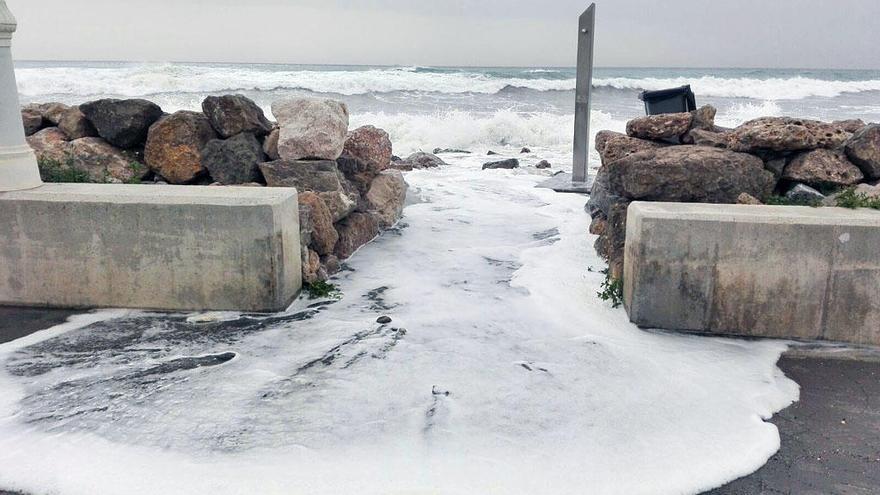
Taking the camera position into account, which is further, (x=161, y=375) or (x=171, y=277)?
(x=171, y=277)

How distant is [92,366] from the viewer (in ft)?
12.5

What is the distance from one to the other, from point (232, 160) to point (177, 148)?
0.54 metres

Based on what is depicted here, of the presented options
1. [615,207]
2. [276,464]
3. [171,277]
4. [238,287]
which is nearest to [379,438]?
[276,464]

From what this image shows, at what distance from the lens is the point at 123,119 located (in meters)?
6.11

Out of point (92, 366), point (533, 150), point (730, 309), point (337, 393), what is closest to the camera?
point (337, 393)

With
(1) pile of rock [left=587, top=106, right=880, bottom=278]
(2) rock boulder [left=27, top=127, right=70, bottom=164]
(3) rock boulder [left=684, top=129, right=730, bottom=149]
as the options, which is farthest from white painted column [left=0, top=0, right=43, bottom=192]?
(3) rock boulder [left=684, top=129, right=730, bottom=149]

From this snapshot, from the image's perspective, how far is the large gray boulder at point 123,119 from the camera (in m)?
Result: 6.12

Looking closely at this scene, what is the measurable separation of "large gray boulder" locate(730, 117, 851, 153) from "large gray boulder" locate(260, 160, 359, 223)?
3596 millimetres

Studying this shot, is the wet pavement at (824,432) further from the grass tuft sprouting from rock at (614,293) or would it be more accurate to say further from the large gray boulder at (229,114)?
the large gray boulder at (229,114)

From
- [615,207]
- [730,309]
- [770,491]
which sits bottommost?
[770,491]

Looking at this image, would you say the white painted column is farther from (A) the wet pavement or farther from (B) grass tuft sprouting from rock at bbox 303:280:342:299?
(B) grass tuft sprouting from rock at bbox 303:280:342:299

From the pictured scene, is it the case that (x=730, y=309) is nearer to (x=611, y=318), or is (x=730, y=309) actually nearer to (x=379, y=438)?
(x=611, y=318)

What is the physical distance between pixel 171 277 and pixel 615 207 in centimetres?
360

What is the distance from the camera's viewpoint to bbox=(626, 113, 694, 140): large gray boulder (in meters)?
6.00
